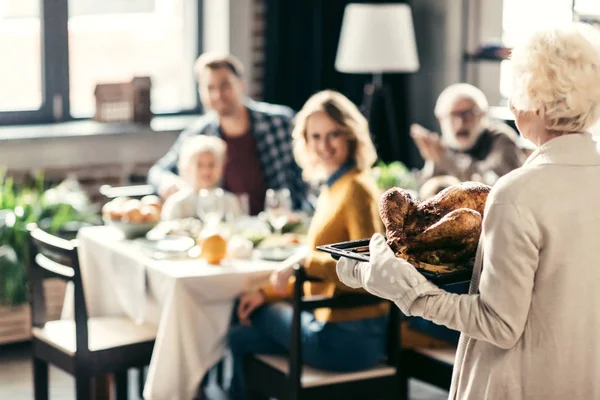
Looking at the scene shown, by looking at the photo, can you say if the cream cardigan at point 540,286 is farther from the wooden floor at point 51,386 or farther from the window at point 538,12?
the window at point 538,12

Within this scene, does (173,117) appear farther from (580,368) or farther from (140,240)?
(580,368)

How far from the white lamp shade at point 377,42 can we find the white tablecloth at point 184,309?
7.62 feet

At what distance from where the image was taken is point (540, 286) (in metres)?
1.70

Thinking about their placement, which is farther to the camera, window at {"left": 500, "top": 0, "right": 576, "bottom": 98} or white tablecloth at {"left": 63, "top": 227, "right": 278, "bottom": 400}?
window at {"left": 500, "top": 0, "right": 576, "bottom": 98}

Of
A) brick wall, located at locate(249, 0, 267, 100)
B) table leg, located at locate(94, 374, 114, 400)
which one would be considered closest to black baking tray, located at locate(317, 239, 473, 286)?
table leg, located at locate(94, 374, 114, 400)

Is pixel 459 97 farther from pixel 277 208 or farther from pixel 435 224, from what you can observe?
pixel 435 224

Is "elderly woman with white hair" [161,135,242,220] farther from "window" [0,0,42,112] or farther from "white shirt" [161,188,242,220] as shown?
"window" [0,0,42,112]

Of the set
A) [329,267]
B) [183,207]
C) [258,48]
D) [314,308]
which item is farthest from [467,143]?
[314,308]

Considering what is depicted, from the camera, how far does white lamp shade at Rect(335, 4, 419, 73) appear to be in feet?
18.5

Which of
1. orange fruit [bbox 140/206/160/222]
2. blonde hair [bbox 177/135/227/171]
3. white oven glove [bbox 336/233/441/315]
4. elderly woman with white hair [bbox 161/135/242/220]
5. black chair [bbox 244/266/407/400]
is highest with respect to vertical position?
white oven glove [bbox 336/233/441/315]

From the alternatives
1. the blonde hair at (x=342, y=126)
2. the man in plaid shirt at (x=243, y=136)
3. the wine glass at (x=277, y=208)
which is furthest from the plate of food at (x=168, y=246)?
the man in plaid shirt at (x=243, y=136)

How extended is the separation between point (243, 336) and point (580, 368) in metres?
1.76

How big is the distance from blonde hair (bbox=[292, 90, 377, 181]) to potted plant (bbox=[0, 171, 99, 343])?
128 centimetres

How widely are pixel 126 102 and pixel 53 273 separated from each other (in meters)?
2.41
